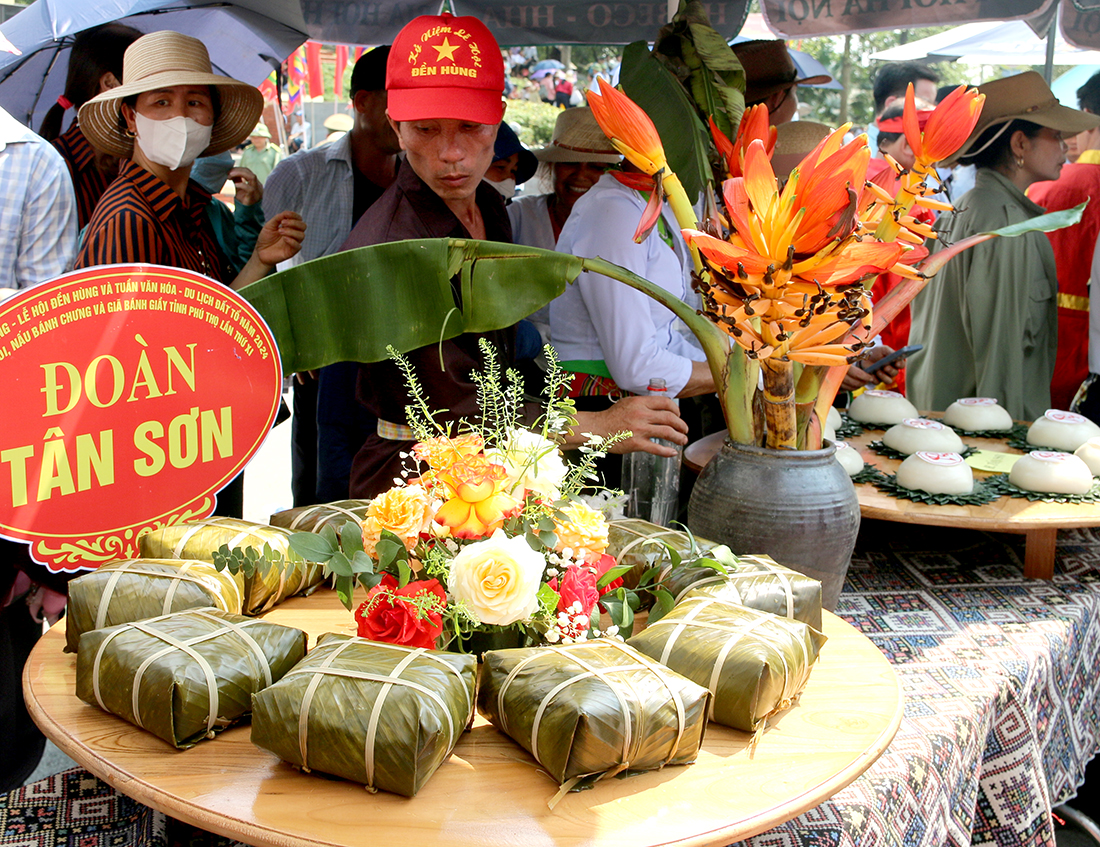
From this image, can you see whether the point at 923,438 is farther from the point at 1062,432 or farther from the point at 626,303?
the point at 626,303

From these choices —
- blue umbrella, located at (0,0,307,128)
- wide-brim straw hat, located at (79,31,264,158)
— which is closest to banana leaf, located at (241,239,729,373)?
wide-brim straw hat, located at (79,31,264,158)

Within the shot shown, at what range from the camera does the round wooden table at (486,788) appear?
821 millimetres

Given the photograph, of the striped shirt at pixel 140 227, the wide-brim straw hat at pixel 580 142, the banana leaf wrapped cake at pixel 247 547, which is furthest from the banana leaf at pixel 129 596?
the wide-brim straw hat at pixel 580 142

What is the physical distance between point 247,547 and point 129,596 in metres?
0.16

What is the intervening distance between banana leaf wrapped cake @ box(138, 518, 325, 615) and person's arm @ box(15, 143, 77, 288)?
973 mm

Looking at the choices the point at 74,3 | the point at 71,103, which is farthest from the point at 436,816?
the point at 74,3

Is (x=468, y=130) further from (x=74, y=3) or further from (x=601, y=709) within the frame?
(x=74, y=3)

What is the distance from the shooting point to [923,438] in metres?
2.21

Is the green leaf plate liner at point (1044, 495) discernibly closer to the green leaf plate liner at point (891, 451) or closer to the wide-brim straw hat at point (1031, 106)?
the green leaf plate liner at point (891, 451)

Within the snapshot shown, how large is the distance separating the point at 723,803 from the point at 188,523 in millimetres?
838

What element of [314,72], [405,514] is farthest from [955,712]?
[314,72]

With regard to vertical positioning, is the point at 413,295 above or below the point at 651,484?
above

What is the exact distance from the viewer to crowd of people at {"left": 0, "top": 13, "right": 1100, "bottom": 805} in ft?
5.94

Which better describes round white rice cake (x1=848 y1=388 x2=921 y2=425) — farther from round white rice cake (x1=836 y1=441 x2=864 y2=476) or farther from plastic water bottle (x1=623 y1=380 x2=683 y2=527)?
plastic water bottle (x1=623 y1=380 x2=683 y2=527)
